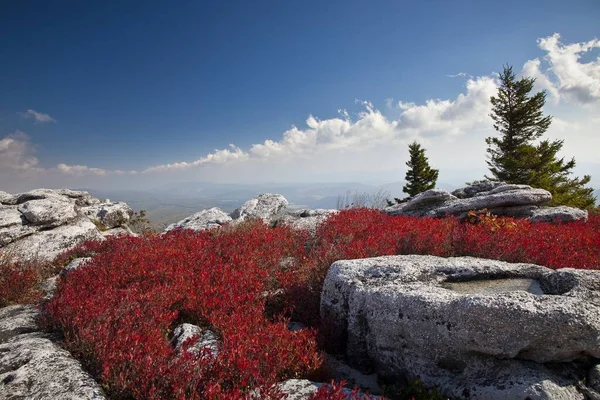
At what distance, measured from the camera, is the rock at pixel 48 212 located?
13523 millimetres

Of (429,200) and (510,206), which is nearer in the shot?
(510,206)

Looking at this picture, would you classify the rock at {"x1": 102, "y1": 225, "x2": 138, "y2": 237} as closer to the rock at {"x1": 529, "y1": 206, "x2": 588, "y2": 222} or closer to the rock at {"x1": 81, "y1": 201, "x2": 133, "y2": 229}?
the rock at {"x1": 81, "y1": 201, "x2": 133, "y2": 229}

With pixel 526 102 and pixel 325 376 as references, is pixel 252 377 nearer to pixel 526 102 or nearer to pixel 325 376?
pixel 325 376

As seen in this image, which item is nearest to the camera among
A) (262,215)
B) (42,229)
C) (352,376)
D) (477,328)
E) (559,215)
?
(477,328)

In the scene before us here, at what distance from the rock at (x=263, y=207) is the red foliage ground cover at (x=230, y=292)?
689 centimetres

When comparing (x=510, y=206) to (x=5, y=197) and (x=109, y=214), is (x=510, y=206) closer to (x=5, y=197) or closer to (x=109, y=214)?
(x=109, y=214)

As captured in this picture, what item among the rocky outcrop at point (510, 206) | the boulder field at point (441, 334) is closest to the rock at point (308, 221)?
the rocky outcrop at point (510, 206)

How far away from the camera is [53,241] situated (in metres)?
13.1

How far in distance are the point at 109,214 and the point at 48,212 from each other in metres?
4.71

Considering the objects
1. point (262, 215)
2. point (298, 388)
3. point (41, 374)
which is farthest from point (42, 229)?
point (298, 388)

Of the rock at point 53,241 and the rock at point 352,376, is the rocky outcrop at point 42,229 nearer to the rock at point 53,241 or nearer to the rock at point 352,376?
the rock at point 53,241

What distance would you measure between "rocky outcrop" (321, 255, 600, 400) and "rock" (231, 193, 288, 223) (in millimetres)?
13423

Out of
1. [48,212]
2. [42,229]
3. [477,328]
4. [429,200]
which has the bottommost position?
[477,328]

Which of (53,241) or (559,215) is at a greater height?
(559,215)
